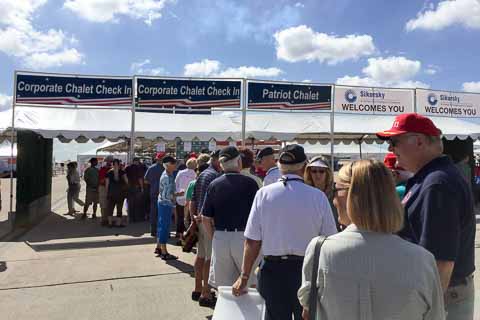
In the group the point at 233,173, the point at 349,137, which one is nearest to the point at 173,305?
the point at 233,173

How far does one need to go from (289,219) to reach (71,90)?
9649 mm

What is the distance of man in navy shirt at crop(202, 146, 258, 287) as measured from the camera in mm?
3832

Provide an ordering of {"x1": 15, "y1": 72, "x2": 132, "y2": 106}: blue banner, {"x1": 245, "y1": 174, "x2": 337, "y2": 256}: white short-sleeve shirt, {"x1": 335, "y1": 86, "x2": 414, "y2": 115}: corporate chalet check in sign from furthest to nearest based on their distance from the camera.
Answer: {"x1": 335, "y1": 86, "x2": 414, "y2": 115}: corporate chalet check in sign → {"x1": 15, "y1": 72, "x2": 132, "y2": 106}: blue banner → {"x1": 245, "y1": 174, "x2": 337, "y2": 256}: white short-sleeve shirt

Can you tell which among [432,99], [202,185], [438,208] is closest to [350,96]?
[432,99]

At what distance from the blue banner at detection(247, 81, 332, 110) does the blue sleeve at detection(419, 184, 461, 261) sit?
32.9 ft

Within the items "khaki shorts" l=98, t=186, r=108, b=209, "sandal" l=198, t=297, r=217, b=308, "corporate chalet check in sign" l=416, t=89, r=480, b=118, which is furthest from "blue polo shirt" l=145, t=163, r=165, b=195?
"corporate chalet check in sign" l=416, t=89, r=480, b=118

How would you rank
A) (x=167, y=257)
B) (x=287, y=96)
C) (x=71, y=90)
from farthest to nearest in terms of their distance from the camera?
(x=287, y=96)
(x=71, y=90)
(x=167, y=257)

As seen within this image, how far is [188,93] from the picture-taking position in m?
11.5

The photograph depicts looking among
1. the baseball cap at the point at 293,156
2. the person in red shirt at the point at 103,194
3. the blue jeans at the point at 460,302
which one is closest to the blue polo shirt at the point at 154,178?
the person in red shirt at the point at 103,194

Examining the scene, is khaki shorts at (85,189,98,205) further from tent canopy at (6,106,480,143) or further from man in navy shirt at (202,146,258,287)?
man in navy shirt at (202,146,258,287)

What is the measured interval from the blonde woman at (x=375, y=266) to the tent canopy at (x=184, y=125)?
33.5 feet

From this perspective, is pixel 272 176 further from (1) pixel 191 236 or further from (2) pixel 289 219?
(2) pixel 289 219

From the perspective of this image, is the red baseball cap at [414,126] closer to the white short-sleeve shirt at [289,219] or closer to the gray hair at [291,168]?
the white short-sleeve shirt at [289,219]

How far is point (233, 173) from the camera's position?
4.00m
